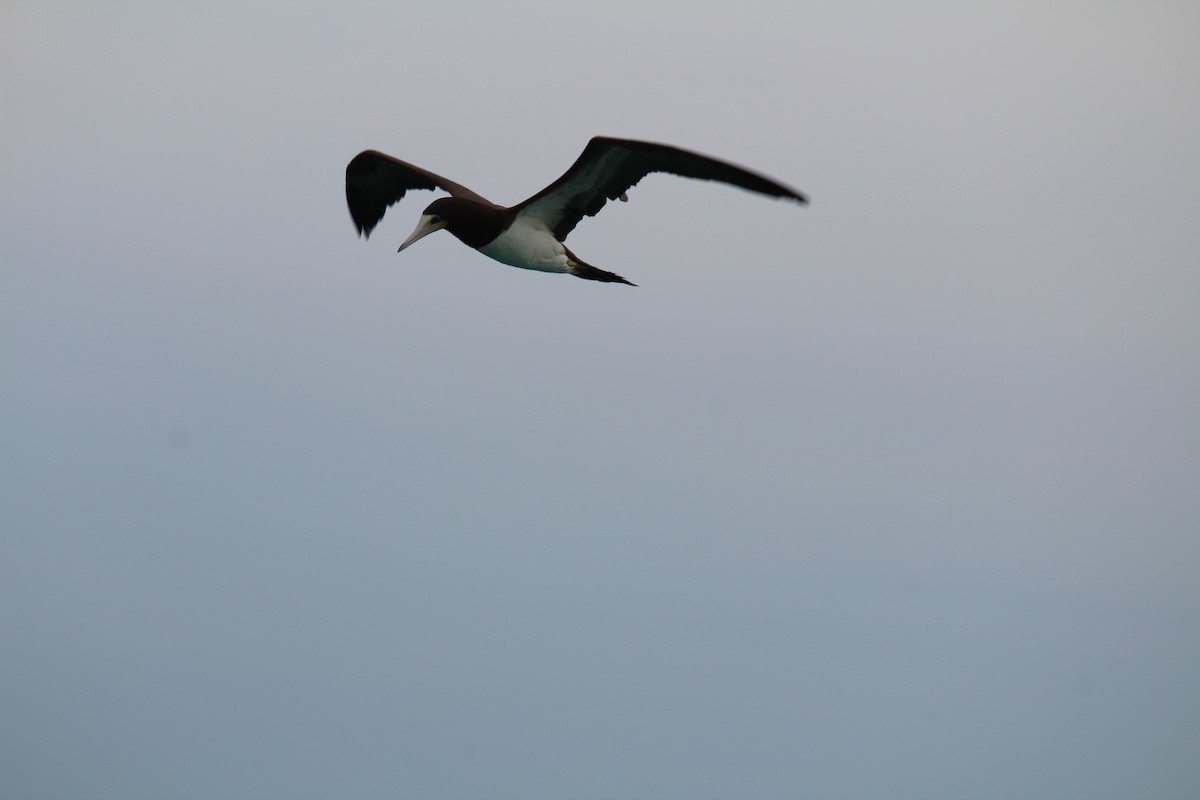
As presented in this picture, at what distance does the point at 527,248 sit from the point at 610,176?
1054mm

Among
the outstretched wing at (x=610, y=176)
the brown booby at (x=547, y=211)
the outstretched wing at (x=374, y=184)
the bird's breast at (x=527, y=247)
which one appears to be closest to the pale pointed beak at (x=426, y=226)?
the brown booby at (x=547, y=211)

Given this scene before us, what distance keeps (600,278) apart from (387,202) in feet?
8.68

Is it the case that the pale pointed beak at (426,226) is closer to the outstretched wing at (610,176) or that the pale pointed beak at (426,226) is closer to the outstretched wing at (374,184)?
the outstretched wing at (610,176)

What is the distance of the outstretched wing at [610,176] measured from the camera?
35.3 feet

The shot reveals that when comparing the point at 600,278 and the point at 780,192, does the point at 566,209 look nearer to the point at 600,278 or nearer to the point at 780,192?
the point at 600,278

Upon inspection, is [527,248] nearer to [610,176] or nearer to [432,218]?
[432,218]

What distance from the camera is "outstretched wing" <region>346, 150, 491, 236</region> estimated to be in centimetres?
1435

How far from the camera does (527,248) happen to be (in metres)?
13.3

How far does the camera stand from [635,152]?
12.1 metres

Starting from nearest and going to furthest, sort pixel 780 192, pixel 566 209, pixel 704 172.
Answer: pixel 780 192 < pixel 704 172 < pixel 566 209

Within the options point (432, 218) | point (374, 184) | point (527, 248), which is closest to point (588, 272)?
point (527, 248)

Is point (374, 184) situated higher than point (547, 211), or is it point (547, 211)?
point (374, 184)

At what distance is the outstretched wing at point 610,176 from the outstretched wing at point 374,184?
60.2 inches

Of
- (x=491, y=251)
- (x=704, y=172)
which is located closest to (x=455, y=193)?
(x=491, y=251)
